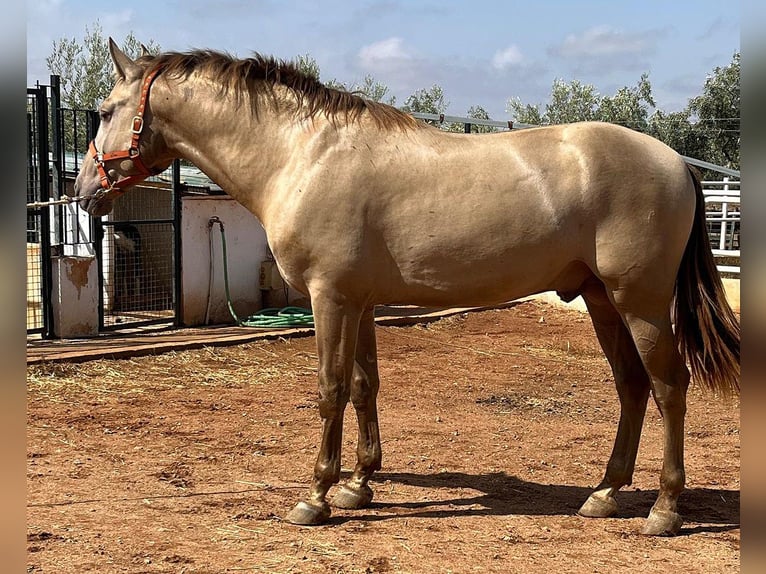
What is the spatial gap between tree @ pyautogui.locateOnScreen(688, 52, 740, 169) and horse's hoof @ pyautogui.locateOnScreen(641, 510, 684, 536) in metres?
19.5

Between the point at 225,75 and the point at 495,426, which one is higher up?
the point at 225,75

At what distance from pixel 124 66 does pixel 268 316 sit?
539cm

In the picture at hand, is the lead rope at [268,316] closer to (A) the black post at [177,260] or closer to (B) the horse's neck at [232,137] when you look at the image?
(A) the black post at [177,260]

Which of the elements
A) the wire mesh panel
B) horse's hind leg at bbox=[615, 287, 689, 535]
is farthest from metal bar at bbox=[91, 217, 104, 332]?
horse's hind leg at bbox=[615, 287, 689, 535]

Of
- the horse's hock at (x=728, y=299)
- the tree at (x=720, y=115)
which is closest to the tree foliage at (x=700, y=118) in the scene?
the tree at (x=720, y=115)

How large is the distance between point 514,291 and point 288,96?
55.6 inches

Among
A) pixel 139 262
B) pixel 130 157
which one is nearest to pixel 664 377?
pixel 130 157

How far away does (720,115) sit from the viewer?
22.2 m

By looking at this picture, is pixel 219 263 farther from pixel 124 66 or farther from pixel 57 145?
pixel 124 66

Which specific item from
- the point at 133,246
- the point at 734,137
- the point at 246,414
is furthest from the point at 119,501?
the point at 734,137

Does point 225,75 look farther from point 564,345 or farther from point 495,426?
point 564,345

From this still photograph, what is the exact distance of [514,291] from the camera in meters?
3.76

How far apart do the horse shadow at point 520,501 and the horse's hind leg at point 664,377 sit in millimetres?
151

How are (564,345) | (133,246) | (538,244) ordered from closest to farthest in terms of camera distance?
(538,244) → (564,345) → (133,246)
